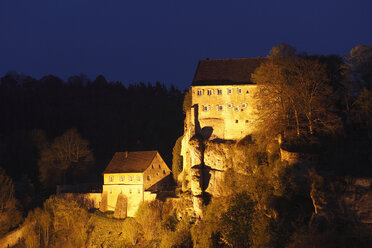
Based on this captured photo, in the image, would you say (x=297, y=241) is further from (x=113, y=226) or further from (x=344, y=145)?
(x=113, y=226)

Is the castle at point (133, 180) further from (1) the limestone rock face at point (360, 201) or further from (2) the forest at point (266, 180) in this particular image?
(1) the limestone rock face at point (360, 201)

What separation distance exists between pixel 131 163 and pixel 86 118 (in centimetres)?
3176

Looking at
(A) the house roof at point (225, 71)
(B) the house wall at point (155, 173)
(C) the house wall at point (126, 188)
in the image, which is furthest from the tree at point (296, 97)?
(C) the house wall at point (126, 188)

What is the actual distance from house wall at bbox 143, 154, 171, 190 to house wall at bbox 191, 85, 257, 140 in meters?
10.4

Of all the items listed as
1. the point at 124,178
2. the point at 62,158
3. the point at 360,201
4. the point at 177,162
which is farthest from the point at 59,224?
the point at 360,201

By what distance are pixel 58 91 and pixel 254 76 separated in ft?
187

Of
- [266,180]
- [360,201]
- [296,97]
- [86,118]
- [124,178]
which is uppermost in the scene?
[86,118]

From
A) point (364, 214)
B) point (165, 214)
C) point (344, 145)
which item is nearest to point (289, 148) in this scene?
point (344, 145)

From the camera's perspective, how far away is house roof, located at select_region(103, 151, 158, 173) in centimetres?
4447

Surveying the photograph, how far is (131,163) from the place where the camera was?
150 feet

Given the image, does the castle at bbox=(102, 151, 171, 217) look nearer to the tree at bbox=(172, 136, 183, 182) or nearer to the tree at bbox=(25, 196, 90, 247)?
the tree at bbox=(172, 136, 183, 182)

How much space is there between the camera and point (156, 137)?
218 feet

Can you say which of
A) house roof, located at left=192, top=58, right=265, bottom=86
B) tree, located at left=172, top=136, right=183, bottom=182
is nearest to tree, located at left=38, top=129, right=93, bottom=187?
tree, located at left=172, top=136, right=183, bottom=182

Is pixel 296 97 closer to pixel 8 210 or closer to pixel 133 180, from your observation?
pixel 133 180
